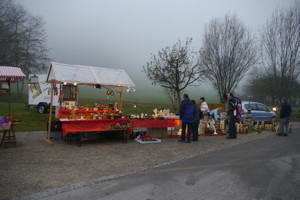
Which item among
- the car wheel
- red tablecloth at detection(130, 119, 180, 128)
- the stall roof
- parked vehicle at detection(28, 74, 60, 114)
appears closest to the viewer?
the stall roof

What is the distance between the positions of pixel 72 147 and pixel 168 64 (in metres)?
11.1

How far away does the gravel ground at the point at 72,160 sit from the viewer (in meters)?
4.46

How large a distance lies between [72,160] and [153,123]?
13.8 feet

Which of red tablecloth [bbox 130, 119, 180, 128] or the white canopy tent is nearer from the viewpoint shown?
the white canopy tent

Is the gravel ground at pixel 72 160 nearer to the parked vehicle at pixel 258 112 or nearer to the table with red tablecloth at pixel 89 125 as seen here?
the table with red tablecloth at pixel 89 125

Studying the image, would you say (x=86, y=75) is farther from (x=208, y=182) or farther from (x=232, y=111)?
(x=232, y=111)

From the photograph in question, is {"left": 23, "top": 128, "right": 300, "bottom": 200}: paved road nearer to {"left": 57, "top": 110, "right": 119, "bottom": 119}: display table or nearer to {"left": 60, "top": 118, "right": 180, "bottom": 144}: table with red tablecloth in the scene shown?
{"left": 60, "top": 118, "right": 180, "bottom": 144}: table with red tablecloth

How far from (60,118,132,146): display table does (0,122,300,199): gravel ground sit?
0.53m

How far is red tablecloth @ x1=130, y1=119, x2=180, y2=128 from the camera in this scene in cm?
910

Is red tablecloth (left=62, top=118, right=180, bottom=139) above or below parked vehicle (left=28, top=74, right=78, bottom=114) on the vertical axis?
below

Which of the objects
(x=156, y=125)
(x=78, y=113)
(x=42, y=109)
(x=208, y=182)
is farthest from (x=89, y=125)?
(x=42, y=109)

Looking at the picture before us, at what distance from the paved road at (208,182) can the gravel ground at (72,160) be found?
492mm

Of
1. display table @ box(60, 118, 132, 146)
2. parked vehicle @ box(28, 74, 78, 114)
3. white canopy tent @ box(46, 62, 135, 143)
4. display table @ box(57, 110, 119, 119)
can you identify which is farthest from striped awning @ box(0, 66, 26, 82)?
parked vehicle @ box(28, 74, 78, 114)

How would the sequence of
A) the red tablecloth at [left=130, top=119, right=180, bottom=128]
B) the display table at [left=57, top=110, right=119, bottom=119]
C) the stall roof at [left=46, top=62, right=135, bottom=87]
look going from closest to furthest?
1. the stall roof at [left=46, top=62, right=135, bottom=87]
2. the display table at [left=57, top=110, right=119, bottom=119]
3. the red tablecloth at [left=130, top=119, right=180, bottom=128]
